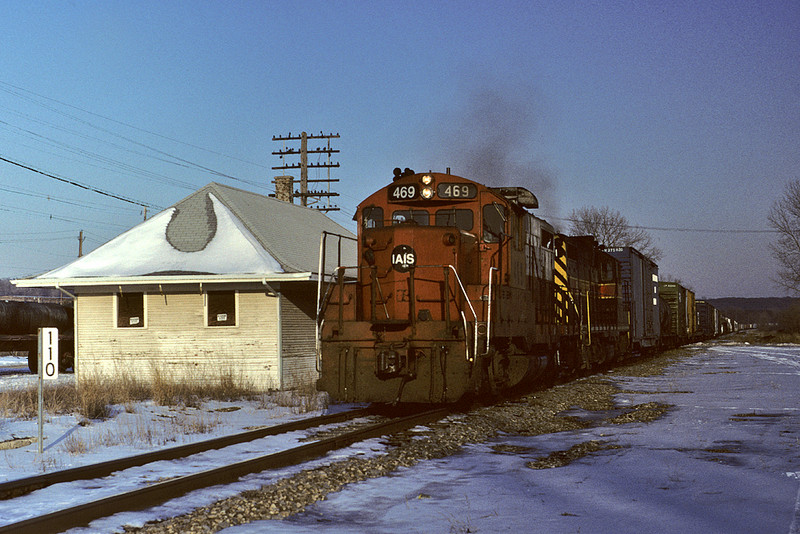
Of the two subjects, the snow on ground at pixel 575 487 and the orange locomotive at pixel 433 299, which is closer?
the snow on ground at pixel 575 487

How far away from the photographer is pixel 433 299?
1341 cm

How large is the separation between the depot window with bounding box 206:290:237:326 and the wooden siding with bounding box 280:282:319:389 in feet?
4.89

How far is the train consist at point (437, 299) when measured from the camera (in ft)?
41.1

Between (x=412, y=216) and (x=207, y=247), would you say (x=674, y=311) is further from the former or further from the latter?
(x=412, y=216)

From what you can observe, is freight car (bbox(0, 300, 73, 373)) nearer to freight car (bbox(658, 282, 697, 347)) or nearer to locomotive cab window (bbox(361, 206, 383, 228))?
locomotive cab window (bbox(361, 206, 383, 228))

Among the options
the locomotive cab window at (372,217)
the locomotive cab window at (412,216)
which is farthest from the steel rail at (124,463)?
the locomotive cab window at (412,216)

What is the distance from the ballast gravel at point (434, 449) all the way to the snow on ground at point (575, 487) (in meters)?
0.23

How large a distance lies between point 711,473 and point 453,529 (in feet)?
11.7

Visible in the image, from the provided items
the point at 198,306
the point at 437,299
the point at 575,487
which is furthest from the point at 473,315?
the point at 198,306

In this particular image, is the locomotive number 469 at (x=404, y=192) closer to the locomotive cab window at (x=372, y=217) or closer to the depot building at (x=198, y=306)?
the locomotive cab window at (x=372, y=217)

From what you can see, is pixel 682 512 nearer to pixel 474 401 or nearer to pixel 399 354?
pixel 399 354

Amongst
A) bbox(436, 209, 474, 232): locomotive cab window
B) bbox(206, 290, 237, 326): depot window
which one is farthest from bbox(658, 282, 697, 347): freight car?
bbox(436, 209, 474, 232): locomotive cab window

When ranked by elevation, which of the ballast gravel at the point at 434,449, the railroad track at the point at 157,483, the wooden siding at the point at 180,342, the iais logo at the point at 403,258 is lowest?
the ballast gravel at the point at 434,449

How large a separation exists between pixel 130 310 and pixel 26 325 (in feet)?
40.0
